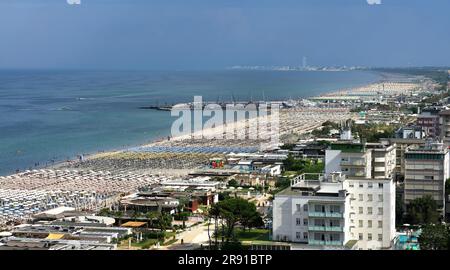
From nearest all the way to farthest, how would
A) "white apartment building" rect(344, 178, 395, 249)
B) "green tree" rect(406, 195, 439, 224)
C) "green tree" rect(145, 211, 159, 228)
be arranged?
1. "white apartment building" rect(344, 178, 395, 249)
2. "green tree" rect(406, 195, 439, 224)
3. "green tree" rect(145, 211, 159, 228)

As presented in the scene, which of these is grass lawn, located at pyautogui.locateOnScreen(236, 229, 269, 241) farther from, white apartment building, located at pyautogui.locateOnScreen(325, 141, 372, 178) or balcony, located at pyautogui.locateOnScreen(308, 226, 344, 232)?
white apartment building, located at pyautogui.locateOnScreen(325, 141, 372, 178)

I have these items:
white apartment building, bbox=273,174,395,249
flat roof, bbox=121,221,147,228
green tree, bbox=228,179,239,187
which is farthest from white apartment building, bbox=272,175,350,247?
green tree, bbox=228,179,239,187

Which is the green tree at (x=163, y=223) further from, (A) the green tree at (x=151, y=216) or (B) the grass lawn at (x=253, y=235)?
(B) the grass lawn at (x=253, y=235)

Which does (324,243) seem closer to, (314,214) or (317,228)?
(317,228)

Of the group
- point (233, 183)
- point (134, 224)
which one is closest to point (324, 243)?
point (134, 224)

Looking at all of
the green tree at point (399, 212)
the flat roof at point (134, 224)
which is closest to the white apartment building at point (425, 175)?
the green tree at point (399, 212)

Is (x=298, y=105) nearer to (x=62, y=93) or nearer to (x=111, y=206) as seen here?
(x=62, y=93)
